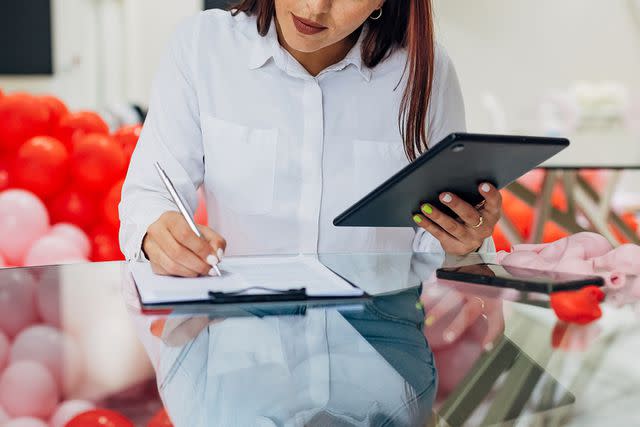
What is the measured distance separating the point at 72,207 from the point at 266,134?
37.6 inches

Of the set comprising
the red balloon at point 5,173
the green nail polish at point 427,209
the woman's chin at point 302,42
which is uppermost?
the woman's chin at point 302,42

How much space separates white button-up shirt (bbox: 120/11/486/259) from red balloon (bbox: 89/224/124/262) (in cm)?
77

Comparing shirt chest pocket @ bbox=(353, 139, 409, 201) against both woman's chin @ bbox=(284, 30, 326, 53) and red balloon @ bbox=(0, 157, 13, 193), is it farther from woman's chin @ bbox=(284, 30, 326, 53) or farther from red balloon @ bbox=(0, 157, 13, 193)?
red balloon @ bbox=(0, 157, 13, 193)

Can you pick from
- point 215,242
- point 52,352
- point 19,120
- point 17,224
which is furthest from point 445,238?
point 19,120

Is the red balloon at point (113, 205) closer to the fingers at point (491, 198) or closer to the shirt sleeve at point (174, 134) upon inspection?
the shirt sleeve at point (174, 134)

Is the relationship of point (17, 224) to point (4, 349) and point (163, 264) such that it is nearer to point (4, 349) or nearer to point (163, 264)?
point (163, 264)

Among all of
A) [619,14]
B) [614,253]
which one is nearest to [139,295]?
[614,253]

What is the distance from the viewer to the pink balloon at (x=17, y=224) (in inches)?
73.0

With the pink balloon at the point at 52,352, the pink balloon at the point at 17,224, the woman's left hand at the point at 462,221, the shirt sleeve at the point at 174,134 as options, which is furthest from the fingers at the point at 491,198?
the pink balloon at the point at 17,224

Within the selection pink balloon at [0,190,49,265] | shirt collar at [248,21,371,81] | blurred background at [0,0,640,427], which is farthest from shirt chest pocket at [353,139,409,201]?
pink balloon at [0,190,49,265]

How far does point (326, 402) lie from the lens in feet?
1.50

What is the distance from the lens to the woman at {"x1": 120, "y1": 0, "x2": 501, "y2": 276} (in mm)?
1232

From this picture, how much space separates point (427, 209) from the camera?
98cm

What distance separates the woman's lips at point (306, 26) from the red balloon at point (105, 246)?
105cm
